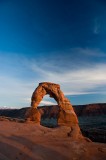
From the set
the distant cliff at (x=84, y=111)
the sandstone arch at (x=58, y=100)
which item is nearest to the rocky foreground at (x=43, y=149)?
the sandstone arch at (x=58, y=100)

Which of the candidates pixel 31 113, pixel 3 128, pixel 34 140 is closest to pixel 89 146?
pixel 34 140

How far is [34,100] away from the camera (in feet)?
78.5

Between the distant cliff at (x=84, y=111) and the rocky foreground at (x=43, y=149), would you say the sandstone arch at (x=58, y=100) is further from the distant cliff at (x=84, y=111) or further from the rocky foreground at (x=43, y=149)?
the distant cliff at (x=84, y=111)

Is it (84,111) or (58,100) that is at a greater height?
(84,111)

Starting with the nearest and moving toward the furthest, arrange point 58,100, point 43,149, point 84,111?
1. point 43,149
2. point 58,100
3. point 84,111

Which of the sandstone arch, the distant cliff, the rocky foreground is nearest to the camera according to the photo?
the rocky foreground

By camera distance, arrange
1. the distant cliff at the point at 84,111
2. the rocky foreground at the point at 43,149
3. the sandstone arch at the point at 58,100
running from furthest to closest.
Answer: the distant cliff at the point at 84,111 → the sandstone arch at the point at 58,100 → the rocky foreground at the point at 43,149

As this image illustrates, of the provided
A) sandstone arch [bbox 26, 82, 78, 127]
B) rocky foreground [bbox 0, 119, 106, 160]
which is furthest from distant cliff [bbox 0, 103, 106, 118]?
rocky foreground [bbox 0, 119, 106, 160]

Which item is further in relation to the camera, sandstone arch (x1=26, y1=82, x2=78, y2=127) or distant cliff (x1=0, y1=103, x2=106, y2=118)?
distant cliff (x1=0, y1=103, x2=106, y2=118)

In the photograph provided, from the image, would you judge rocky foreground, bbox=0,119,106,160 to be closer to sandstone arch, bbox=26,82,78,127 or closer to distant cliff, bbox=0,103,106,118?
sandstone arch, bbox=26,82,78,127

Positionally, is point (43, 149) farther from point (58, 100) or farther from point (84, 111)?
point (84, 111)

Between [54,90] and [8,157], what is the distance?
53.7 ft

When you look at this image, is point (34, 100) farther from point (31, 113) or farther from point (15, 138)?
point (15, 138)

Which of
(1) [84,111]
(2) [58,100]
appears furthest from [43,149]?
(1) [84,111]
